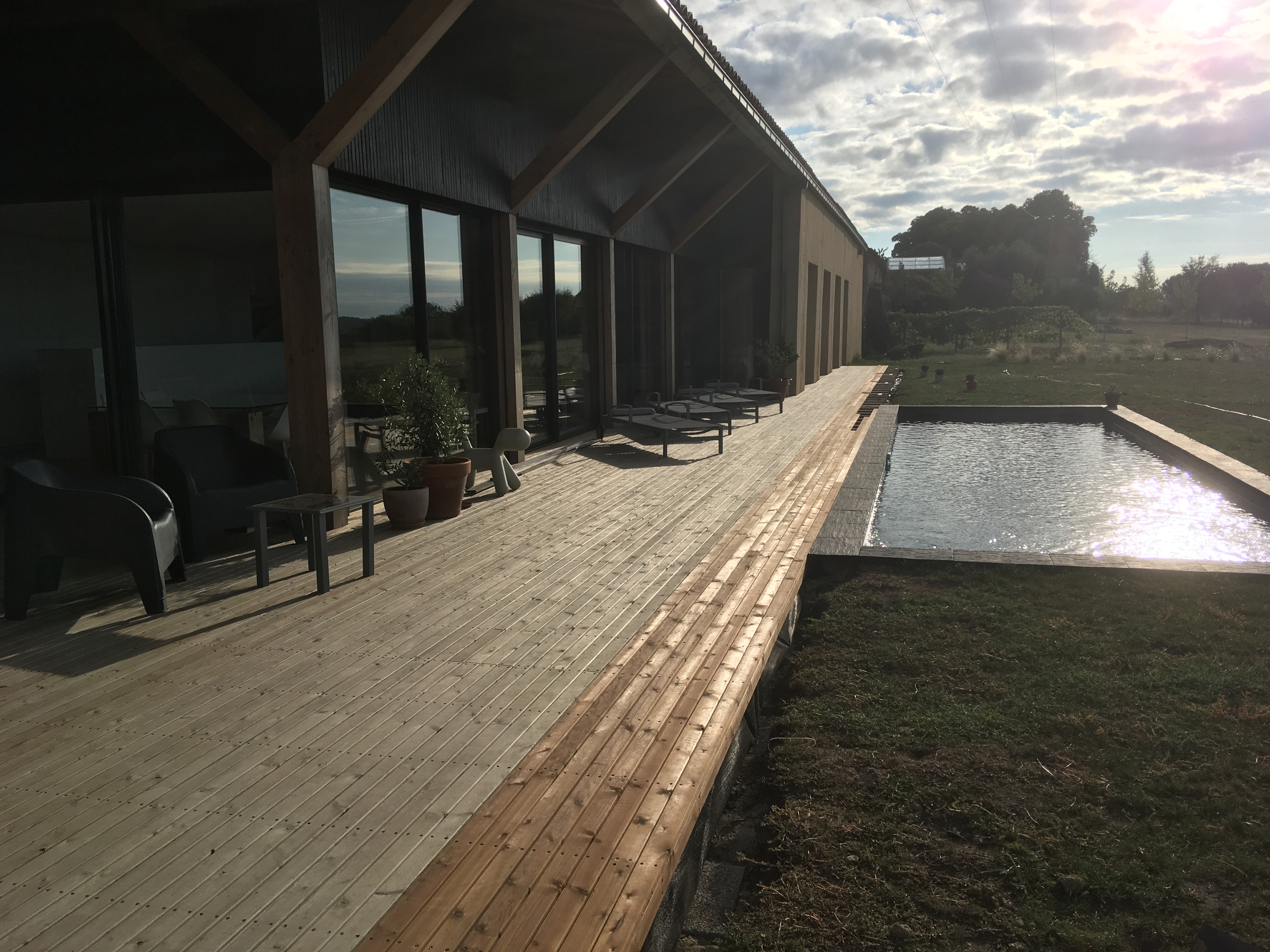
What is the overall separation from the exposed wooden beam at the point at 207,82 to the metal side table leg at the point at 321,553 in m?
2.28

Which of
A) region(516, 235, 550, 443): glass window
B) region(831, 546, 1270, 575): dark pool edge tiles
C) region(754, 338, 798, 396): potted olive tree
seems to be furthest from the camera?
region(754, 338, 798, 396): potted olive tree

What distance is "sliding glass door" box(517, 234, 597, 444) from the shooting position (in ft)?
29.2

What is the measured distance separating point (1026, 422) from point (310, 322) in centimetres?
1080

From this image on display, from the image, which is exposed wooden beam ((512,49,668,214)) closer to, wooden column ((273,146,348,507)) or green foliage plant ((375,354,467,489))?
green foliage plant ((375,354,467,489))

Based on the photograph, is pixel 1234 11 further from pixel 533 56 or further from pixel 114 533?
pixel 114 533

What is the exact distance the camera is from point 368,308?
20.5ft

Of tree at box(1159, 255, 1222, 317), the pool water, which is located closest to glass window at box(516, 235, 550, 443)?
the pool water

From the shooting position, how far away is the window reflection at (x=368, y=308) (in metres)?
5.97

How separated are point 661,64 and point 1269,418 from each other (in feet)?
32.6

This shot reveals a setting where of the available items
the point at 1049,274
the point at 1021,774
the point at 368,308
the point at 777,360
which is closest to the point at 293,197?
the point at 368,308

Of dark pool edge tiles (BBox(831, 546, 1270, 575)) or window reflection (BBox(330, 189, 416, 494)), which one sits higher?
window reflection (BBox(330, 189, 416, 494))

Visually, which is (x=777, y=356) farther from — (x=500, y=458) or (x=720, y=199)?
(x=500, y=458)

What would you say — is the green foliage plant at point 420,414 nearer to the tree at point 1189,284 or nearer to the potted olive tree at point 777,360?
the potted olive tree at point 777,360

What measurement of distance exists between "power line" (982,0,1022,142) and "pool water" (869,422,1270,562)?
5.08 metres
